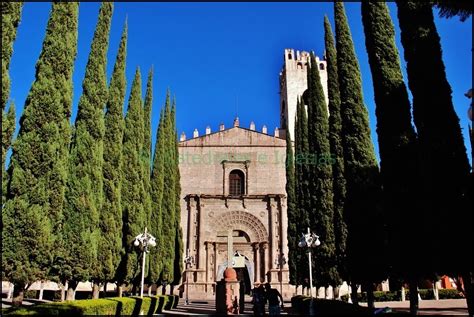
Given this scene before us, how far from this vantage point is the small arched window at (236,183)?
35.5 m

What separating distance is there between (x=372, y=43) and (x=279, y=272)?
23.4 m

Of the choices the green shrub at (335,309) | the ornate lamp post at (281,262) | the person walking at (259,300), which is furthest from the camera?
the ornate lamp post at (281,262)

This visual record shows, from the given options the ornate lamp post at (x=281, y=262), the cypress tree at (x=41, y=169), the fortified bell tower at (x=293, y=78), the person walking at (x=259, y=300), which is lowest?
the person walking at (x=259, y=300)

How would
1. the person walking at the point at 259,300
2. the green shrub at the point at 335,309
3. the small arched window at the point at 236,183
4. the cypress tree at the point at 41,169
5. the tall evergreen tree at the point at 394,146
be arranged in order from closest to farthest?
the green shrub at the point at 335,309 → the tall evergreen tree at the point at 394,146 → the cypress tree at the point at 41,169 → the person walking at the point at 259,300 → the small arched window at the point at 236,183

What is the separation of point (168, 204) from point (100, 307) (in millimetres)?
14452

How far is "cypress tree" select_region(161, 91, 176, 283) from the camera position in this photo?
2255 cm

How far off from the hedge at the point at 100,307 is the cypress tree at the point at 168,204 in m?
3.87

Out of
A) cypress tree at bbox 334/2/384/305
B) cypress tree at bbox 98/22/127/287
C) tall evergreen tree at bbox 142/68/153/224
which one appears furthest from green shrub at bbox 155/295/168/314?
cypress tree at bbox 334/2/384/305

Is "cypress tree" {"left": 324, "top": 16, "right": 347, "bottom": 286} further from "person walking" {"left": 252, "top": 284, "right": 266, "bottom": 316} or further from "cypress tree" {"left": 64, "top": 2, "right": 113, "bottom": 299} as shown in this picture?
"cypress tree" {"left": 64, "top": 2, "right": 113, "bottom": 299}

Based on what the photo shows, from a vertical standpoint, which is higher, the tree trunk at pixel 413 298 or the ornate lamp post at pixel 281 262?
the ornate lamp post at pixel 281 262

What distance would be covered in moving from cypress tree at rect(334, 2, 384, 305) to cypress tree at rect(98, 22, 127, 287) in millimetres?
7701

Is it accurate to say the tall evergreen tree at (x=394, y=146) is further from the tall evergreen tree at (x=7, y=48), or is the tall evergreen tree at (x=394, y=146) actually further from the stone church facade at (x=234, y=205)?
the stone church facade at (x=234, y=205)

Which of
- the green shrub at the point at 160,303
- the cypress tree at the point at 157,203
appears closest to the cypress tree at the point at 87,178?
the green shrub at the point at 160,303

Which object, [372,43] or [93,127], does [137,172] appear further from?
[372,43]
